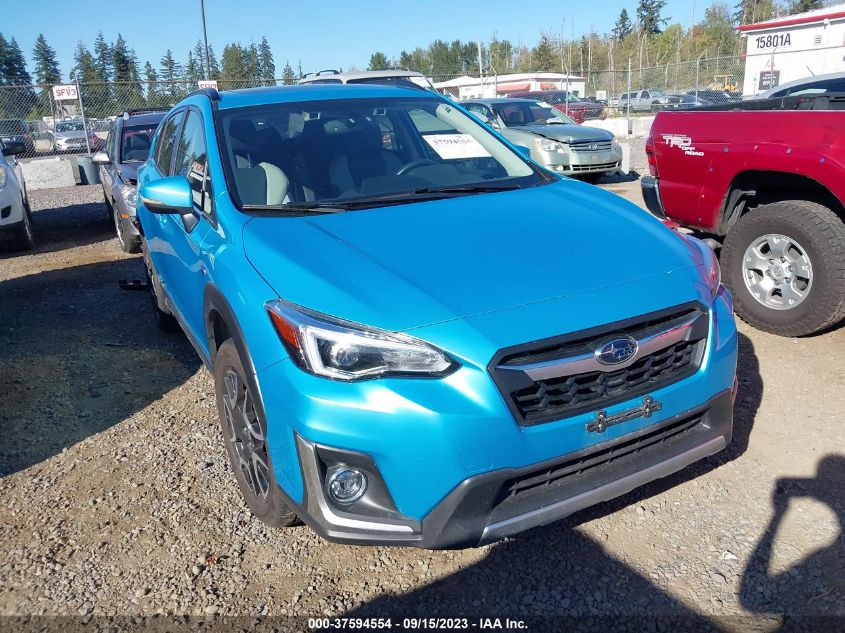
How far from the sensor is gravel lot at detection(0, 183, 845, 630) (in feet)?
8.00

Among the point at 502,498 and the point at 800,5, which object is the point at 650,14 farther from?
the point at 502,498

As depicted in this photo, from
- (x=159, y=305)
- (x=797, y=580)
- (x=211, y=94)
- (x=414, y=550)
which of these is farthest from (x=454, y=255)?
(x=159, y=305)

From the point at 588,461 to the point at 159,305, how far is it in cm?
365

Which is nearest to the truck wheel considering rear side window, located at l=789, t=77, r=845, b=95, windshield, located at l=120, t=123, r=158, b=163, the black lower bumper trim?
the black lower bumper trim

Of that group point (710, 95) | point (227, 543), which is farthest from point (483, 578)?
point (710, 95)

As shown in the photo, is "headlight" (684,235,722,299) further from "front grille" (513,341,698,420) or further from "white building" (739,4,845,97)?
"white building" (739,4,845,97)

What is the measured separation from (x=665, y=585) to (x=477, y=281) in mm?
1271

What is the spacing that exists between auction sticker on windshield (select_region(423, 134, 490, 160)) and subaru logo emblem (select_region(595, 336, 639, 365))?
1677 millimetres

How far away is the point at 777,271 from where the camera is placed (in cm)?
444

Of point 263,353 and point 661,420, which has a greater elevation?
point 263,353

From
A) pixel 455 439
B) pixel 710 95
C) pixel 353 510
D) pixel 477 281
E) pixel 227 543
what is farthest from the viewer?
pixel 710 95

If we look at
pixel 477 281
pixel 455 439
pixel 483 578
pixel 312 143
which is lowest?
pixel 483 578

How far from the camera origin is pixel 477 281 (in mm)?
2369

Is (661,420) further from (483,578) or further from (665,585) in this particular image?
(483,578)
